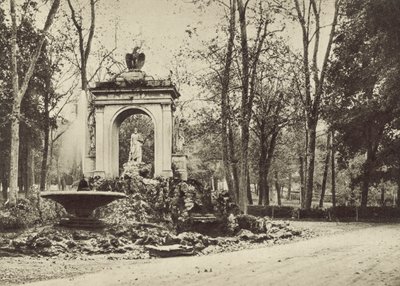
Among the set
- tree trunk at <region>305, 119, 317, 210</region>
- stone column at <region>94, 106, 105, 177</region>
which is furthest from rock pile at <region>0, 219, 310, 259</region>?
tree trunk at <region>305, 119, 317, 210</region>

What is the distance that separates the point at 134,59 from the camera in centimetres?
2298

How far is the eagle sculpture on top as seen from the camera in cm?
2298

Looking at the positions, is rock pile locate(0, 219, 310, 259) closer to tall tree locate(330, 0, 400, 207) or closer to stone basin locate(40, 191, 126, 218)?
stone basin locate(40, 191, 126, 218)

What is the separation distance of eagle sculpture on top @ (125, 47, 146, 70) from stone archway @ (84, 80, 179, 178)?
124cm

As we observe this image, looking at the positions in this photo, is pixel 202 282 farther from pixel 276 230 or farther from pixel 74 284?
pixel 276 230

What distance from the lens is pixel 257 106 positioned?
122ft

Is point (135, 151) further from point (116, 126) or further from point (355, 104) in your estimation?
point (355, 104)

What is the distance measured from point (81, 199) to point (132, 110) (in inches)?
345

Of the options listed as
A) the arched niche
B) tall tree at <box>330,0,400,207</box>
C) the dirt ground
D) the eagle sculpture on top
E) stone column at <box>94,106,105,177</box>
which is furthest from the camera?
tall tree at <box>330,0,400,207</box>

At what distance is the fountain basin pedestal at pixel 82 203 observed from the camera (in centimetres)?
1436

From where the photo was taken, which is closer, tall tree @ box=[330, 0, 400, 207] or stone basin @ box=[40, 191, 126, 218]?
stone basin @ box=[40, 191, 126, 218]

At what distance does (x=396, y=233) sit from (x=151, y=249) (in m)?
9.05

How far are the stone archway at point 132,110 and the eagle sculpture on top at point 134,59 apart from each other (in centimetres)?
124

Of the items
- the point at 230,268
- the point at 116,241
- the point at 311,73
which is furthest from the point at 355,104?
the point at 230,268
